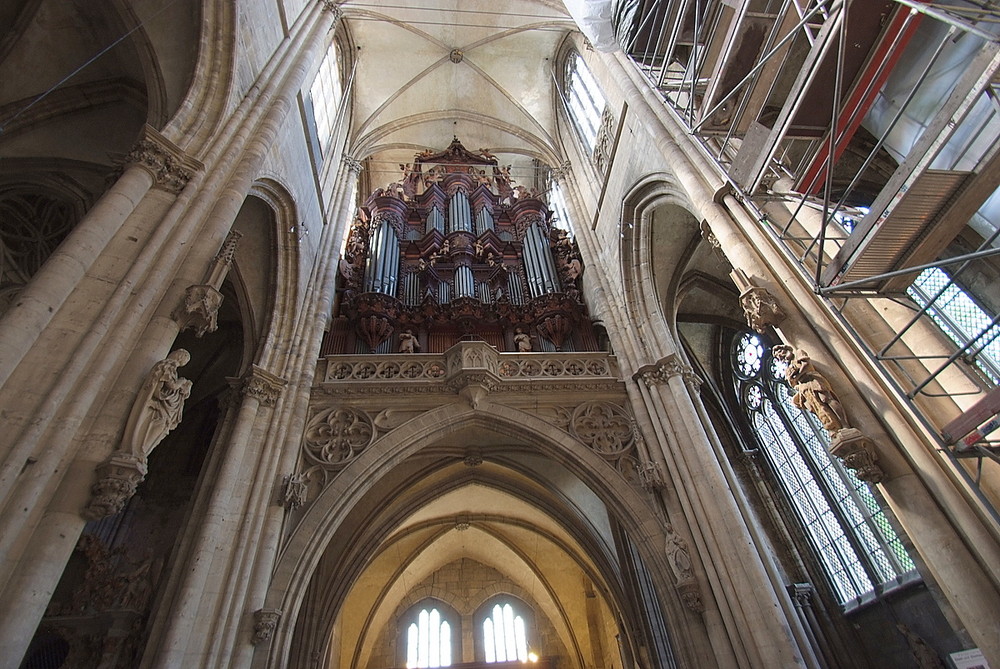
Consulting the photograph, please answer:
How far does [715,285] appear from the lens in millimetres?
10383

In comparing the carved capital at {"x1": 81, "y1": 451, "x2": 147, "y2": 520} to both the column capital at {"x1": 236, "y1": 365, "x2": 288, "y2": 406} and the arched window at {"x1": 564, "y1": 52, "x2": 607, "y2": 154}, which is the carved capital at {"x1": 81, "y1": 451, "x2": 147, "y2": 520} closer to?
the column capital at {"x1": 236, "y1": 365, "x2": 288, "y2": 406}

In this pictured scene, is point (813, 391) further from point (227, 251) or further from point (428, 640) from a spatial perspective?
point (428, 640)

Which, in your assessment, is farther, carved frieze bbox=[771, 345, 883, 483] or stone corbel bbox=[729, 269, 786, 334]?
stone corbel bbox=[729, 269, 786, 334]

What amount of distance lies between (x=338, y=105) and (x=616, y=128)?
684cm

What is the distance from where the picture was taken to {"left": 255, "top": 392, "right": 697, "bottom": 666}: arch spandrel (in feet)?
20.4

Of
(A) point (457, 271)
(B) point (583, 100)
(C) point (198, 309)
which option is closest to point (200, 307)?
(C) point (198, 309)

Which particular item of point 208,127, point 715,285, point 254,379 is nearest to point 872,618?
point 715,285

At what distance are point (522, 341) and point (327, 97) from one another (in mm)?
7009

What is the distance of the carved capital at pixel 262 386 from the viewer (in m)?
6.96

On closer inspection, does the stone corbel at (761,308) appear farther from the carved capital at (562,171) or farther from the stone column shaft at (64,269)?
the carved capital at (562,171)

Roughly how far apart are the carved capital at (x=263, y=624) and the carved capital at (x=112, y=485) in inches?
108

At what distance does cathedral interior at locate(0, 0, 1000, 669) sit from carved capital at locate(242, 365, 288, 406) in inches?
1.5

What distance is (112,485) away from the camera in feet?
11.2

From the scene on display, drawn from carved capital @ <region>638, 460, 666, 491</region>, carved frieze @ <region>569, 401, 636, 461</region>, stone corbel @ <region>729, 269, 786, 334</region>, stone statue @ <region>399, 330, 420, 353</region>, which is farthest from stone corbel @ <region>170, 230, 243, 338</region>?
carved capital @ <region>638, 460, 666, 491</region>
